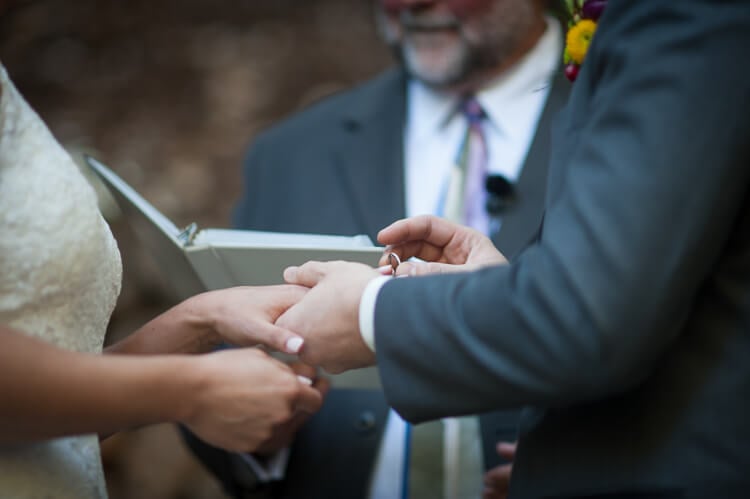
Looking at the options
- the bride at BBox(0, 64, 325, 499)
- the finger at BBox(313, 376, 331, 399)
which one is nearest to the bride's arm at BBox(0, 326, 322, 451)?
the bride at BBox(0, 64, 325, 499)

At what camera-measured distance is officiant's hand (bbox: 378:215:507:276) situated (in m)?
1.27

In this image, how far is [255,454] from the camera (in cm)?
186

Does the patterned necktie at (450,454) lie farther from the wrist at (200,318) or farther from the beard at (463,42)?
the wrist at (200,318)

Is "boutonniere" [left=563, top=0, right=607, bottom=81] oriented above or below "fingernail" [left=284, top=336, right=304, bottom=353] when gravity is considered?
above

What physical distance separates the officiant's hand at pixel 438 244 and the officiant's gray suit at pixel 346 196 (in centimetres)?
12

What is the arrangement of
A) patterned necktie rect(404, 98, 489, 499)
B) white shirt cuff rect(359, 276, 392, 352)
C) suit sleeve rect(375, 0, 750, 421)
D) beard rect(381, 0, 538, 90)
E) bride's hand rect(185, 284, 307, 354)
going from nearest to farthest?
suit sleeve rect(375, 0, 750, 421) < white shirt cuff rect(359, 276, 392, 352) < bride's hand rect(185, 284, 307, 354) < patterned necktie rect(404, 98, 489, 499) < beard rect(381, 0, 538, 90)

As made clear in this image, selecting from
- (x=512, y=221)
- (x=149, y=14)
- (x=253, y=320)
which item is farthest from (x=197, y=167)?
(x=253, y=320)

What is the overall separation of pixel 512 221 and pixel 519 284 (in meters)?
0.73

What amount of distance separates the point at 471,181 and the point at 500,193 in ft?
0.56

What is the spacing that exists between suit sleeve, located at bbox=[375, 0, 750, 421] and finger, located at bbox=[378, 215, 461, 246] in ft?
0.84

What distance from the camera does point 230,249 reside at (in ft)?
4.13

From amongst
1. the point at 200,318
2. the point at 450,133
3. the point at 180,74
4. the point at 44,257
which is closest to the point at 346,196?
the point at 450,133

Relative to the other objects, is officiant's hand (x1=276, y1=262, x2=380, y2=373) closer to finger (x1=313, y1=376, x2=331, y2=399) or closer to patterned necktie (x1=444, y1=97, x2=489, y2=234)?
finger (x1=313, y1=376, x2=331, y2=399)

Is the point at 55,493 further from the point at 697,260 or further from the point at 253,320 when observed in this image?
the point at 697,260
